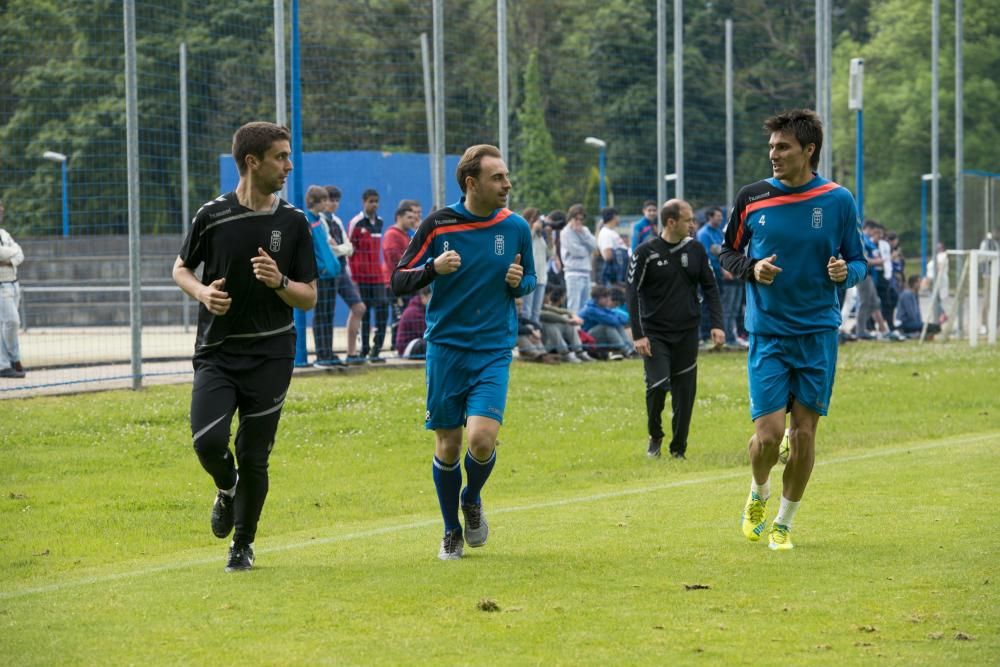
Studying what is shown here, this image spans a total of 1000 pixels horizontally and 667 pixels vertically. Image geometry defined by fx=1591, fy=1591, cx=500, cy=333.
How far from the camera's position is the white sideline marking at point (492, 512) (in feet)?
26.6

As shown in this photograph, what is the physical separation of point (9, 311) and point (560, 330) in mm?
7222

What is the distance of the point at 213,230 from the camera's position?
7988mm

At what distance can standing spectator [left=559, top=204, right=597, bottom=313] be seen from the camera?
2252 centimetres

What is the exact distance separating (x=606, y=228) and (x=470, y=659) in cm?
1773

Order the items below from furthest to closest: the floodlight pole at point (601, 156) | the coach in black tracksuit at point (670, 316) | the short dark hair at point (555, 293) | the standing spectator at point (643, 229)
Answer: the floodlight pole at point (601, 156), the standing spectator at point (643, 229), the short dark hair at point (555, 293), the coach in black tracksuit at point (670, 316)

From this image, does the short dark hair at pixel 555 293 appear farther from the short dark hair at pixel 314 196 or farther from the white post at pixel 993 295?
the white post at pixel 993 295

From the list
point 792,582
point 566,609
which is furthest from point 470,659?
point 792,582

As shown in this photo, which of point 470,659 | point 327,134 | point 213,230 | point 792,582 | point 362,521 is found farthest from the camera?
point 327,134

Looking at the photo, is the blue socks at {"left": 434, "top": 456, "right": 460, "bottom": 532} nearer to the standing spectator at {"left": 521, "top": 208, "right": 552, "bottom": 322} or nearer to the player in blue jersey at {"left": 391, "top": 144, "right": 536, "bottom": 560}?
the player in blue jersey at {"left": 391, "top": 144, "right": 536, "bottom": 560}

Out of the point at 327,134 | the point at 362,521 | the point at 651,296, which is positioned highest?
the point at 327,134

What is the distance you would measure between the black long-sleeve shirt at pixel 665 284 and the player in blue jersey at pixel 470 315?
16.9 feet

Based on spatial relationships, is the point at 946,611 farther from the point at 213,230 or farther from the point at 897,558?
the point at 213,230

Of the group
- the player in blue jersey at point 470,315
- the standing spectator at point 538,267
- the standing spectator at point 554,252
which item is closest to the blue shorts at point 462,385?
the player in blue jersey at point 470,315

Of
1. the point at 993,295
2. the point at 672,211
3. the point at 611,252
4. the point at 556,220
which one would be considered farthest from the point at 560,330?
the point at 993,295
